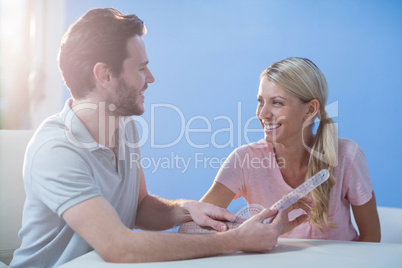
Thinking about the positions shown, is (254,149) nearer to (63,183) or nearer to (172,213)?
(172,213)

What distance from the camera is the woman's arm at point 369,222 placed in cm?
140

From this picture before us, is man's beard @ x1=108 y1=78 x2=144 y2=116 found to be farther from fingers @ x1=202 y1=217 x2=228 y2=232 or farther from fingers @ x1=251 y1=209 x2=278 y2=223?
fingers @ x1=251 y1=209 x2=278 y2=223

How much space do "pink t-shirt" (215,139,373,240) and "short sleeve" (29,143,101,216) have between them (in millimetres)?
601

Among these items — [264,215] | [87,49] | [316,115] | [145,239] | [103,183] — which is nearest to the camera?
[145,239]

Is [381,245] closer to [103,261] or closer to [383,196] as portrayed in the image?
[103,261]

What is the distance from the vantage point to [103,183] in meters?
1.11

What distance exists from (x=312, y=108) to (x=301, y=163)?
19 cm

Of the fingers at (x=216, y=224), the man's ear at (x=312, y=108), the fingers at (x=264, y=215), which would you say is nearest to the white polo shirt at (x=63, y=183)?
the fingers at (x=216, y=224)

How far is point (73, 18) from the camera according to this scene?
2.51m

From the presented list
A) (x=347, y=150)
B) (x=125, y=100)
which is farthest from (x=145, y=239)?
(x=347, y=150)

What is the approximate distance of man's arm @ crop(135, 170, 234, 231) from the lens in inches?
43.9

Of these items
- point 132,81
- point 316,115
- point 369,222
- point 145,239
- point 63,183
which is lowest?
point 369,222

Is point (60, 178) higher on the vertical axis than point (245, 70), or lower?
lower

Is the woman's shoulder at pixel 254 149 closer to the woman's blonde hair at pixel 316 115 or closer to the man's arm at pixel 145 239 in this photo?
the woman's blonde hair at pixel 316 115
